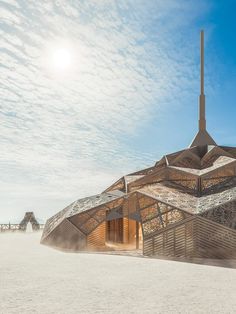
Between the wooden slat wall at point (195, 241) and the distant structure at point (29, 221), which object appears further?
the distant structure at point (29, 221)

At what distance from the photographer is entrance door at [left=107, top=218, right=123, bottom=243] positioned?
2914 cm

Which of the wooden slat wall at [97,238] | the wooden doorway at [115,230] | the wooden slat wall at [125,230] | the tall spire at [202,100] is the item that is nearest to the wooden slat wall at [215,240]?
the wooden slat wall at [97,238]

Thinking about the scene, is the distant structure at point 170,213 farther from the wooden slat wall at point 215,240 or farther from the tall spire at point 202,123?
the tall spire at point 202,123

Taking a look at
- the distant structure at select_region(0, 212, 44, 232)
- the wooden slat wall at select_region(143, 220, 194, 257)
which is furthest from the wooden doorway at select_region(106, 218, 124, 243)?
the distant structure at select_region(0, 212, 44, 232)

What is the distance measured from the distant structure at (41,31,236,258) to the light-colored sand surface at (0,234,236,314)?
9.42 feet

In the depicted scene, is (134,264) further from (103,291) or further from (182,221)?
(103,291)

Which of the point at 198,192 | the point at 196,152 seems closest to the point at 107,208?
the point at 198,192

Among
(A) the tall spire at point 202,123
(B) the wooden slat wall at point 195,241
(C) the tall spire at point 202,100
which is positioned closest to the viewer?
(B) the wooden slat wall at point 195,241

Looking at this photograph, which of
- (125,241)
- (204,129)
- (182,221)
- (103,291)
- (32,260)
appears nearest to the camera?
(103,291)

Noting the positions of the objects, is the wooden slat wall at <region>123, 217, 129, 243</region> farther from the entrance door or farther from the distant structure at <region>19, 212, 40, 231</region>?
the distant structure at <region>19, 212, 40, 231</region>

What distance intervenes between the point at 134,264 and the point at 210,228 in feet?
17.0

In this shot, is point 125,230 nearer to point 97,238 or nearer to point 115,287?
point 97,238

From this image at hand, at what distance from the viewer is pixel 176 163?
29594 mm

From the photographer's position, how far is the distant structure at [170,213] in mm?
18547
